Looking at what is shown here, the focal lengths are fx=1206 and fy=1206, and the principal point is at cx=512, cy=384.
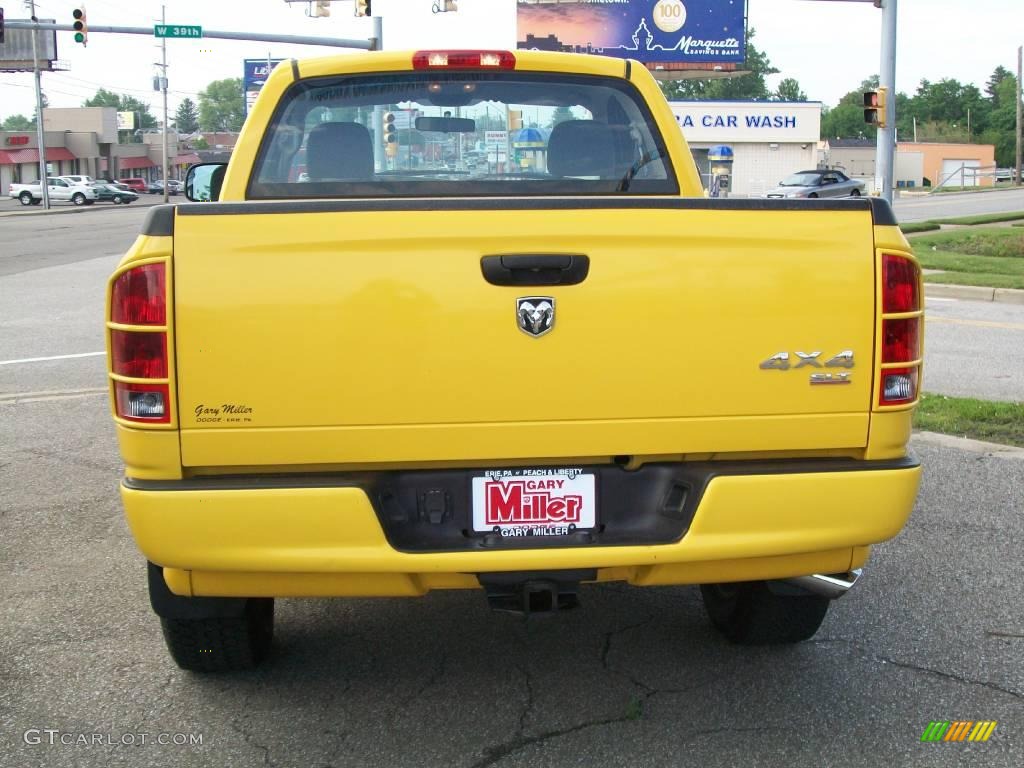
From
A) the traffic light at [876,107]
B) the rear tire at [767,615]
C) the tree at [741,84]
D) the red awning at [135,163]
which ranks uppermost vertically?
the tree at [741,84]

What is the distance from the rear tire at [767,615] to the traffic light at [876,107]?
1993 centimetres

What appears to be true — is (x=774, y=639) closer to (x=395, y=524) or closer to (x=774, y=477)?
(x=774, y=477)

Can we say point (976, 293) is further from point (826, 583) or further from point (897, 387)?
point (897, 387)

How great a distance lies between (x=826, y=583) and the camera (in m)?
3.65

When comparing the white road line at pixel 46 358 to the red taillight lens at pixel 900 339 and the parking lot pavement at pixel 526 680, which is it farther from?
the red taillight lens at pixel 900 339

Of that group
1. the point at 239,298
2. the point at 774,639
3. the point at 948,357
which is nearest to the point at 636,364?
the point at 239,298

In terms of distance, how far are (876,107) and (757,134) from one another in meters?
46.3

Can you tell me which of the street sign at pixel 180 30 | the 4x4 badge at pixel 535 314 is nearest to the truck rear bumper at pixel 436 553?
the 4x4 badge at pixel 535 314

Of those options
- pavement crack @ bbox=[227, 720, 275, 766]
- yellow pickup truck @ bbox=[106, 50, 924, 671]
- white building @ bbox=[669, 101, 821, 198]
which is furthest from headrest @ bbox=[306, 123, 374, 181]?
white building @ bbox=[669, 101, 821, 198]

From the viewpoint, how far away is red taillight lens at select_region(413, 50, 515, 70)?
4645 millimetres

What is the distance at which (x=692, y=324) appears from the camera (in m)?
3.24

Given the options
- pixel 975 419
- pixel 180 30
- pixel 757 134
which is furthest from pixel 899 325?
pixel 757 134

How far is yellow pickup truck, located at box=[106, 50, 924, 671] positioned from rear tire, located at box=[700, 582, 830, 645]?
2.08 ft

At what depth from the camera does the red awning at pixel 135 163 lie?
112062 mm
